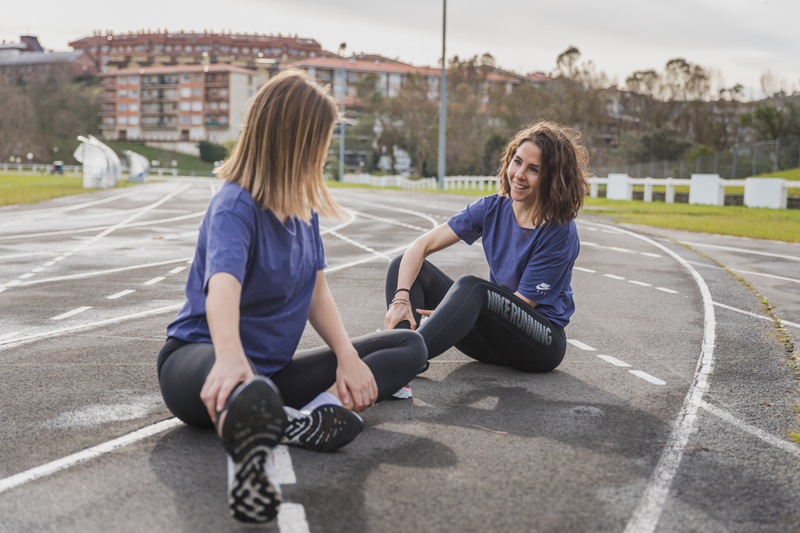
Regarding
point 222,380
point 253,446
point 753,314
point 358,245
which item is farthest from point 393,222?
point 253,446

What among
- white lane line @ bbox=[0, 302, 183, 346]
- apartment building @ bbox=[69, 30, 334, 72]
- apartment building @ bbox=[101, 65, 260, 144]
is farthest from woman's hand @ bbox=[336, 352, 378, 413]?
apartment building @ bbox=[69, 30, 334, 72]

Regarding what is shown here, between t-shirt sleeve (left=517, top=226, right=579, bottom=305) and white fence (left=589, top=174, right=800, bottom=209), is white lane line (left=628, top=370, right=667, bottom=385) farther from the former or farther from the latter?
white fence (left=589, top=174, right=800, bottom=209)

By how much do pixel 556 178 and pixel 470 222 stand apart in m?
0.68

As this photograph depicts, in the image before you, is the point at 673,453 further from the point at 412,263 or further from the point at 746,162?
the point at 746,162

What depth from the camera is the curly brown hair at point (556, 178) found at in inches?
186

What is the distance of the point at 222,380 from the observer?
270 cm

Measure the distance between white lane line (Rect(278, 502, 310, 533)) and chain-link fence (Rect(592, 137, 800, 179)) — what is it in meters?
40.4

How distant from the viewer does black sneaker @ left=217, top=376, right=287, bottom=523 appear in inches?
98.8

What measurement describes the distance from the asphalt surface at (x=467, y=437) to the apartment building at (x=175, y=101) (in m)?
132

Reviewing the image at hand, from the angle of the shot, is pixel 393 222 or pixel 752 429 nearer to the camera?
pixel 752 429

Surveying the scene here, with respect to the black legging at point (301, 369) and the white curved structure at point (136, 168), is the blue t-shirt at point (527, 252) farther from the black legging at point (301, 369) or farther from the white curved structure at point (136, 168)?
the white curved structure at point (136, 168)

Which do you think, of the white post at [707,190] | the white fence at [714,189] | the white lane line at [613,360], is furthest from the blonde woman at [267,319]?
the white post at [707,190]

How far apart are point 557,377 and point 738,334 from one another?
2.33 metres

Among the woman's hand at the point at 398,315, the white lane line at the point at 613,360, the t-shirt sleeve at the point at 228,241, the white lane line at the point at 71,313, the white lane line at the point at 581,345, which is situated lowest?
the white lane line at the point at 71,313
